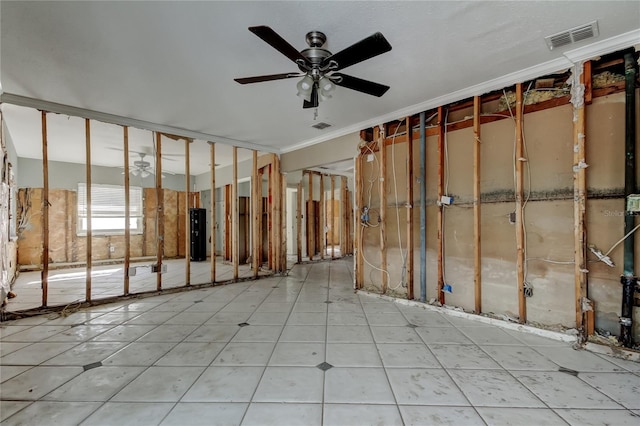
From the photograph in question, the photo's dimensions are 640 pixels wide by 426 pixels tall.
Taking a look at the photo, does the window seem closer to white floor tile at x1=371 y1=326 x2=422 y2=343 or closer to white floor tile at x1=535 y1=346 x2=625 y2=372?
white floor tile at x1=371 y1=326 x2=422 y2=343

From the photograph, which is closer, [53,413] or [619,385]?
[53,413]

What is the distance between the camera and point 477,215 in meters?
3.37

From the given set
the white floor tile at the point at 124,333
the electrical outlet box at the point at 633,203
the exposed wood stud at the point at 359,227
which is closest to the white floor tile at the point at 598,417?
the electrical outlet box at the point at 633,203

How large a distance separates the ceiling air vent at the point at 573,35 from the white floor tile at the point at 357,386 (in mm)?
3247

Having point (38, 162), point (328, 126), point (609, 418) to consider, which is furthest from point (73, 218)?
point (609, 418)

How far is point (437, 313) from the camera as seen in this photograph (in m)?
3.59

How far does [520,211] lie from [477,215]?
431 millimetres

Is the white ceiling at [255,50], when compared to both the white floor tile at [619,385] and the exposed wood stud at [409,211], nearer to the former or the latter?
the exposed wood stud at [409,211]

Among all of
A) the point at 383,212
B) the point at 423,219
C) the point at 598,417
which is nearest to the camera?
the point at 598,417

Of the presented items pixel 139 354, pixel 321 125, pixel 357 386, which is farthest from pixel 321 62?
pixel 139 354

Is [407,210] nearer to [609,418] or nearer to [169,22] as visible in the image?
[609,418]

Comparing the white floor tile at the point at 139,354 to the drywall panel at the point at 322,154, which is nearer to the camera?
the white floor tile at the point at 139,354

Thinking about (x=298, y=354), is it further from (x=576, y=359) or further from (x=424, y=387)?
(x=576, y=359)

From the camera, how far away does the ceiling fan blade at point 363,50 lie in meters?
1.93
